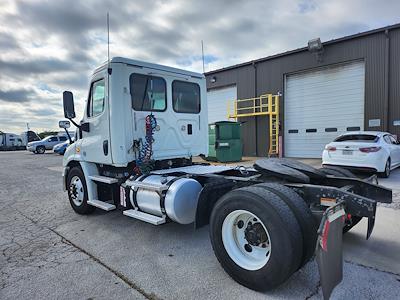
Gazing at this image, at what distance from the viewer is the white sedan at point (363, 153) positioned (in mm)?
8719

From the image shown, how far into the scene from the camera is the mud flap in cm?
239

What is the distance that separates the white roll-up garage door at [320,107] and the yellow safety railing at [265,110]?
596 mm

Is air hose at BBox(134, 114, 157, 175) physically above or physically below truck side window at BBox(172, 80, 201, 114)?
below

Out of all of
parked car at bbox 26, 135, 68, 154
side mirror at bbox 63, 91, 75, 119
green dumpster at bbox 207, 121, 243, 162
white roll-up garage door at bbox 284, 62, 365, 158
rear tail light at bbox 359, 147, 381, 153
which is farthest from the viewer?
parked car at bbox 26, 135, 68, 154

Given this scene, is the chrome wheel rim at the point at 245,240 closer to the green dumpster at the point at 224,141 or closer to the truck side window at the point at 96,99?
the truck side window at the point at 96,99

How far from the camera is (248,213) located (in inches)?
120

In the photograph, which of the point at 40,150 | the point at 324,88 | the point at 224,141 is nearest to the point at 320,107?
the point at 324,88

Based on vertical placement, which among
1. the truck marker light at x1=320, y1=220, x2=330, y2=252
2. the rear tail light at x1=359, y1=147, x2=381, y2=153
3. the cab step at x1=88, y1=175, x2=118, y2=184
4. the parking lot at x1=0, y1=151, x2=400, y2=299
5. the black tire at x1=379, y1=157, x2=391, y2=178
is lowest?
the parking lot at x1=0, y1=151, x2=400, y2=299

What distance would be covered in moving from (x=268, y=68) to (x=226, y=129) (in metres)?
5.18

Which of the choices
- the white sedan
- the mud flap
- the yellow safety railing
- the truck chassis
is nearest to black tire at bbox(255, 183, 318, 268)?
the truck chassis

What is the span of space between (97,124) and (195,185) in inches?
90.1

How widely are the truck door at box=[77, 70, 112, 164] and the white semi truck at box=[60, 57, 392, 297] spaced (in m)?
0.02

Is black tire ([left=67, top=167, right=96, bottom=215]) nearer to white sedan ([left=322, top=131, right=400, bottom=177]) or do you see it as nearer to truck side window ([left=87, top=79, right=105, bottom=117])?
truck side window ([left=87, top=79, right=105, bottom=117])

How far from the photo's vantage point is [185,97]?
578 centimetres
